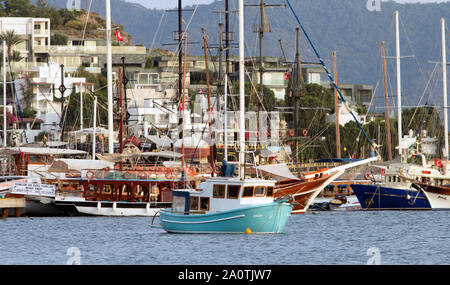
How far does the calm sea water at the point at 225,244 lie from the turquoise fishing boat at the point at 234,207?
553mm

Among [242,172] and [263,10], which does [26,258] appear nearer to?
[242,172]

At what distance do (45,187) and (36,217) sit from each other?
302 centimetres

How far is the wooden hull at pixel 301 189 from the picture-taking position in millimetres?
70125

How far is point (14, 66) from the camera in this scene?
17812 centimetres

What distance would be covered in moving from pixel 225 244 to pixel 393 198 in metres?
35.7

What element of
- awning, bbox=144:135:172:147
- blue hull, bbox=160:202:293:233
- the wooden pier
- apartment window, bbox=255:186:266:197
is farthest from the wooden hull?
apartment window, bbox=255:186:266:197

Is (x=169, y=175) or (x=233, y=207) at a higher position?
(x=169, y=175)

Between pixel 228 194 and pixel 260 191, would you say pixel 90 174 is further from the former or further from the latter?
pixel 260 191

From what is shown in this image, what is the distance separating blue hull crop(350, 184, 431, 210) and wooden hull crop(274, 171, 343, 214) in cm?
888

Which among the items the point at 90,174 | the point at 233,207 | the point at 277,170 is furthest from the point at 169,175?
the point at 233,207

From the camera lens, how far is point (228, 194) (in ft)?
159

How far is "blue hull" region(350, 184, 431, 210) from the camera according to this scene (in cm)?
7919
